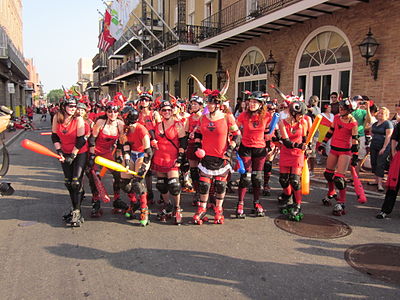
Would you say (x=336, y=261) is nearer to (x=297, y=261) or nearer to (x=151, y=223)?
(x=297, y=261)

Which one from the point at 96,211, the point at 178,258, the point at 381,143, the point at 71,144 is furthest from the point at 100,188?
the point at 381,143

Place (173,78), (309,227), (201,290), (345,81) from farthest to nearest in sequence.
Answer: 1. (173,78)
2. (345,81)
3. (309,227)
4. (201,290)

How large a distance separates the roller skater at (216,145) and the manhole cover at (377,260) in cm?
191

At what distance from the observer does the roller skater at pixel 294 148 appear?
5262 mm

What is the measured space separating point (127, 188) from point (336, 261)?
10.2ft

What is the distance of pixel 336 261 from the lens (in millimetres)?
3918

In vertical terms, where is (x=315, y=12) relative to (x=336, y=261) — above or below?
above

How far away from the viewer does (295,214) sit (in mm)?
5270

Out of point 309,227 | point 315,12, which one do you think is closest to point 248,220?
point 309,227

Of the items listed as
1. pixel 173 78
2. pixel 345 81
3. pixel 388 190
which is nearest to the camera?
pixel 388 190

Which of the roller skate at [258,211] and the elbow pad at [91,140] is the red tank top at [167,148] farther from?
the roller skate at [258,211]


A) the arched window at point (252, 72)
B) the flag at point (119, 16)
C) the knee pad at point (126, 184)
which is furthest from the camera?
the flag at point (119, 16)

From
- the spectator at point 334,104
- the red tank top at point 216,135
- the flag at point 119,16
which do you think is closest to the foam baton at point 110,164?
the red tank top at point 216,135

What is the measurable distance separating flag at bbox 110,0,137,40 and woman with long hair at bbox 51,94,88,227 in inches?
577
